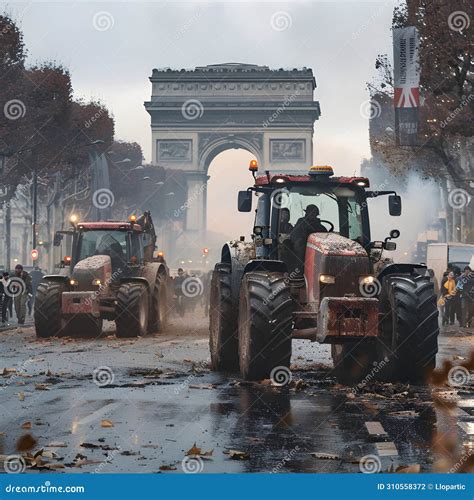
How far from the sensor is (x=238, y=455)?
10.3m

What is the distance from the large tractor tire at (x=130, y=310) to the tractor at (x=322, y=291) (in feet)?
33.0

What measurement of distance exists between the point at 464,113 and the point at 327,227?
84.2 feet

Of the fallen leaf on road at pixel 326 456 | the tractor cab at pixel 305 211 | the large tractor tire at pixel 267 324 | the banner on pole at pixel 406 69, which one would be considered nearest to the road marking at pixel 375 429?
the fallen leaf on road at pixel 326 456

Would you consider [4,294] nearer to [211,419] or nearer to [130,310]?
[130,310]

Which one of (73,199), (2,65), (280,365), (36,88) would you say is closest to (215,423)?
(280,365)

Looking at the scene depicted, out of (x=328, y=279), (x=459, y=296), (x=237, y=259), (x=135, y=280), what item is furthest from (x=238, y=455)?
(x=459, y=296)

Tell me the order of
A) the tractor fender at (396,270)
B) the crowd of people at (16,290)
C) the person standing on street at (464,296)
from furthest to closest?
the crowd of people at (16,290)
the person standing on street at (464,296)
the tractor fender at (396,270)

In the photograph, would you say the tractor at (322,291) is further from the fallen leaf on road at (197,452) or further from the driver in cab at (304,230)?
the fallen leaf on road at (197,452)

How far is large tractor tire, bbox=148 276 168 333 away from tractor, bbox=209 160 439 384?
1268 cm

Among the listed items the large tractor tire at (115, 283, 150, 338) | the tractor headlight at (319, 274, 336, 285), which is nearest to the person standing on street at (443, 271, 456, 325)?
the large tractor tire at (115, 283, 150, 338)

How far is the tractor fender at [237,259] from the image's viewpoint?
725 inches

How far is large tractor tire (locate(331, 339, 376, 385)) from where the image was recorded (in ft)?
58.2

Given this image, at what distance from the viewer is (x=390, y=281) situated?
651 inches

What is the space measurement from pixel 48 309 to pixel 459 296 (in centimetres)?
1559
